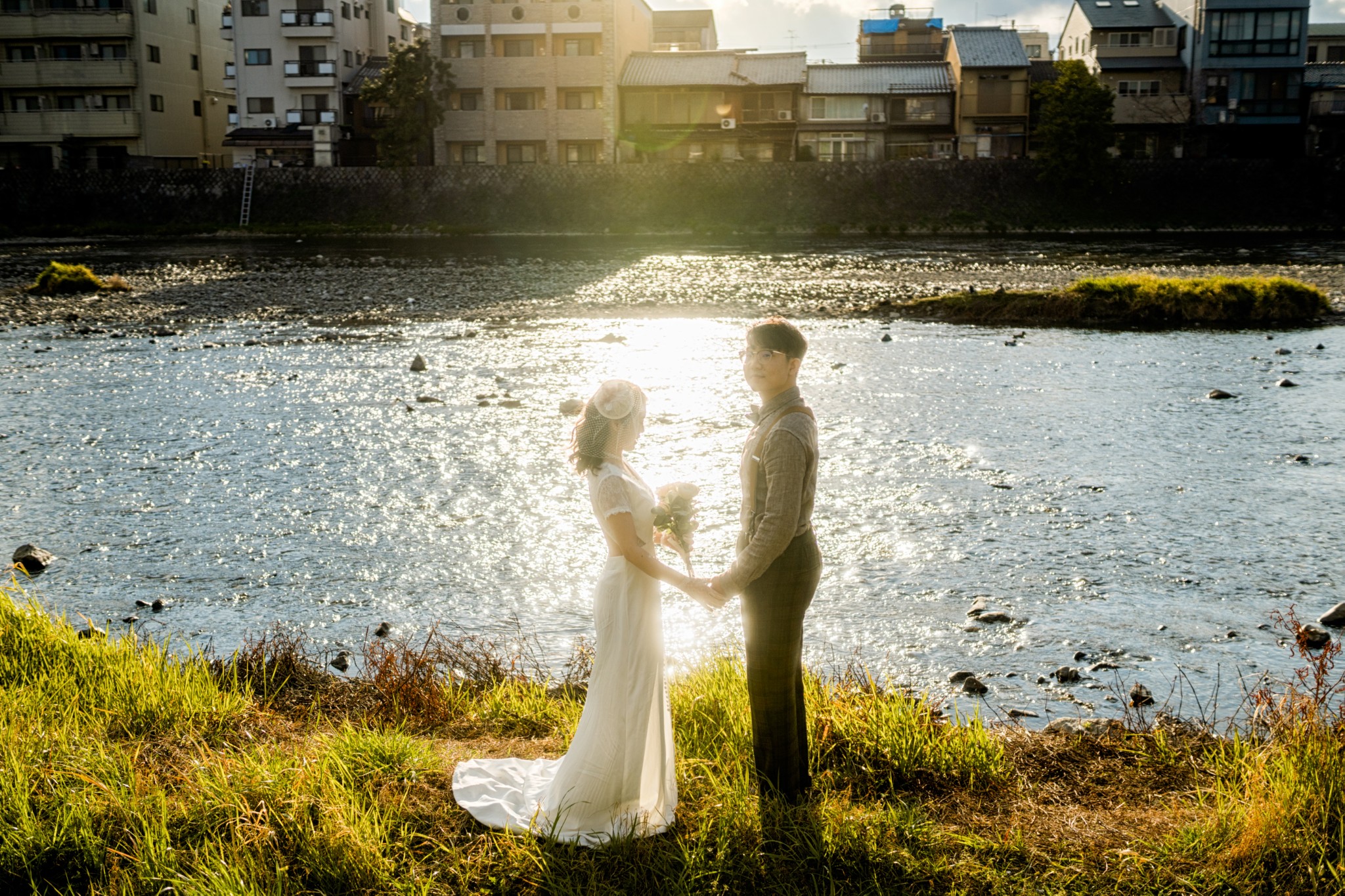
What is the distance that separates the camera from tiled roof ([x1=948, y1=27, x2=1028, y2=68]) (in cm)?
6806

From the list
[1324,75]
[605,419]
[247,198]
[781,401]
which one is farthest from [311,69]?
[781,401]

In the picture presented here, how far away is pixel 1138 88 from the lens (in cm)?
6819

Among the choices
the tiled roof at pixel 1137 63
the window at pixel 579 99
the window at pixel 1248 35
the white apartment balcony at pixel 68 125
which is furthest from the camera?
the white apartment balcony at pixel 68 125

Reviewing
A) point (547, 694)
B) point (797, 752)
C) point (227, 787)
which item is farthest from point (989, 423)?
point (227, 787)

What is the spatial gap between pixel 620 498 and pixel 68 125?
80899mm

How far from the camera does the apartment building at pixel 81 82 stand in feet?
235

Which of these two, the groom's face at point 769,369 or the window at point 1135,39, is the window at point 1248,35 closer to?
the window at point 1135,39

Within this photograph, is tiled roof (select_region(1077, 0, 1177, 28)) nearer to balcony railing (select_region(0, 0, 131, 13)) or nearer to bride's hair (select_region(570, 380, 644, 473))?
balcony railing (select_region(0, 0, 131, 13))

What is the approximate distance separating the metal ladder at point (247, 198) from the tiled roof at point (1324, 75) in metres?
62.7

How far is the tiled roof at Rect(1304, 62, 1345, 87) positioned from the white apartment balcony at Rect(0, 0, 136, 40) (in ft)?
241

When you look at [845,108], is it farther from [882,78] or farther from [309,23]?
[309,23]

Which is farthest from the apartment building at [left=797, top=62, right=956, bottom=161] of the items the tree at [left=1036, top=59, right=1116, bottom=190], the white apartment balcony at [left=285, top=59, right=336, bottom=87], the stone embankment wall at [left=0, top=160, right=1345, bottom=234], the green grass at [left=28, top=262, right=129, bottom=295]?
the green grass at [left=28, top=262, right=129, bottom=295]

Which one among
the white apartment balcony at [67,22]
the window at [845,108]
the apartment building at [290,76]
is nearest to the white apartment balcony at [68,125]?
the white apartment balcony at [67,22]

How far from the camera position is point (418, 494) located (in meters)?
11.4
